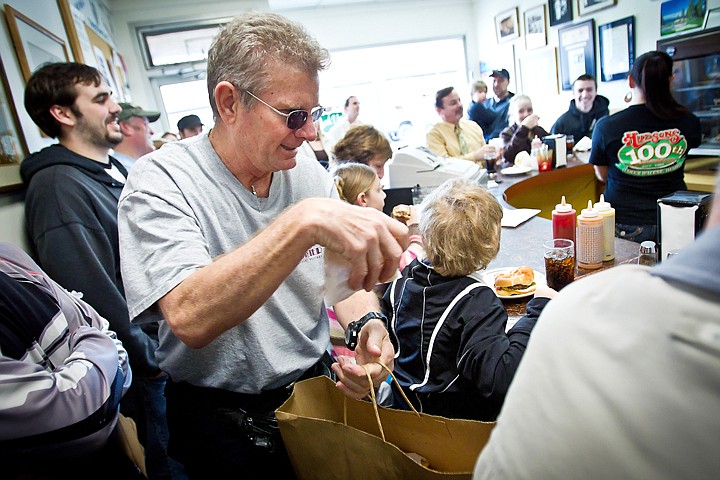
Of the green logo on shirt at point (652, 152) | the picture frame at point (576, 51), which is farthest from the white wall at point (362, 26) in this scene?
the green logo on shirt at point (652, 152)

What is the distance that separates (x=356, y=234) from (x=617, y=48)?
6.09 meters

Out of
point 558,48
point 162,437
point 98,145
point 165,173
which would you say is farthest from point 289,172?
point 558,48

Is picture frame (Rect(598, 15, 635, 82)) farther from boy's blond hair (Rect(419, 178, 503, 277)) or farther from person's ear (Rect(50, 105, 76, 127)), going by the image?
person's ear (Rect(50, 105, 76, 127))

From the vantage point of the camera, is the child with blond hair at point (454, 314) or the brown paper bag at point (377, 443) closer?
the brown paper bag at point (377, 443)

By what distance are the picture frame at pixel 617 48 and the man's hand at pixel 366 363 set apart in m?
5.63

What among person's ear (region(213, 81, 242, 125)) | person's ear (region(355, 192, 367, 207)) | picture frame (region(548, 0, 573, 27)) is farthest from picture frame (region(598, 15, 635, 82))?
person's ear (region(213, 81, 242, 125))

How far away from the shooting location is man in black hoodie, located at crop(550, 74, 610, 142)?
4809mm

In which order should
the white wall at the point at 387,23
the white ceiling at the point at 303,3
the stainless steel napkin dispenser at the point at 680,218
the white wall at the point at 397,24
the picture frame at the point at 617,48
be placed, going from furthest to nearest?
the white wall at the point at 387,23 < the white ceiling at the point at 303,3 < the white wall at the point at 397,24 < the picture frame at the point at 617,48 < the stainless steel napkin dispenser at the point at 680,218

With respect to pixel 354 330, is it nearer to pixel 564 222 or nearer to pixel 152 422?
pixel 564 222

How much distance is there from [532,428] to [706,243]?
18 centimetres

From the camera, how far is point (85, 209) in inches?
69.7

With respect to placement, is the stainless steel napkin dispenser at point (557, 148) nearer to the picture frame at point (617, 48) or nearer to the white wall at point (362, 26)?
the white wall at point (362, 26)

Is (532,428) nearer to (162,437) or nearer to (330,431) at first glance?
(330,431)

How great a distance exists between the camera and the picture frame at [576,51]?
5699mm
